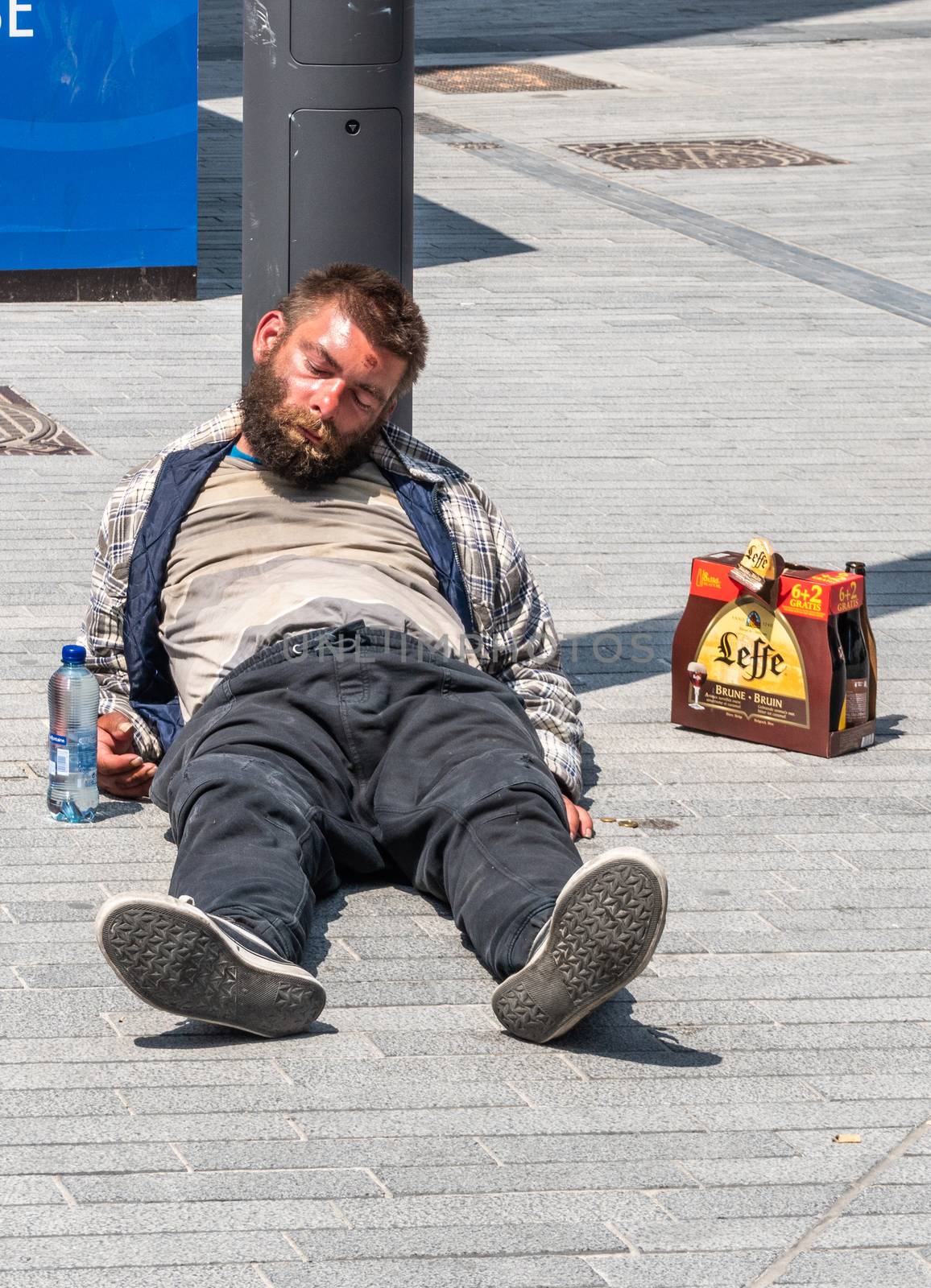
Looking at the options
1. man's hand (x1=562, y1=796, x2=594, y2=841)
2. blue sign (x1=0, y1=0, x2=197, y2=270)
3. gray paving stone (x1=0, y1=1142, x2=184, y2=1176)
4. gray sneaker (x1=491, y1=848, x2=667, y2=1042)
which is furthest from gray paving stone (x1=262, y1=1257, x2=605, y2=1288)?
blue sign (x1=0, y1=0, x2=197, y2=270)

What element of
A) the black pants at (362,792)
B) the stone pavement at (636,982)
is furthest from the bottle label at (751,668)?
the black pants at (362,792)

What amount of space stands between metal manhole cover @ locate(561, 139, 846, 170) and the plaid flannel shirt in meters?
9.44

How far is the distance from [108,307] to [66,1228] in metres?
7.62

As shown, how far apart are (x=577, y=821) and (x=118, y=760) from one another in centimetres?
101

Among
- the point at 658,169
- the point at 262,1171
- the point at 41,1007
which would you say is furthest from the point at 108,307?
the point at 262,1171

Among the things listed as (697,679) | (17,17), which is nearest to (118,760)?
(697,679)

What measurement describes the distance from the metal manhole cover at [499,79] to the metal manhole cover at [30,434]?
9.24 metres

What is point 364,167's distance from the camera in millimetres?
4984

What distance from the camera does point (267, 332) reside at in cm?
466

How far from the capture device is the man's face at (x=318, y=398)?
4.45 m

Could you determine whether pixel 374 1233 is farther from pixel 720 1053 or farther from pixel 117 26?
pixel 117 26

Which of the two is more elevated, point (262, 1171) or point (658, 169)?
point (658, 169)

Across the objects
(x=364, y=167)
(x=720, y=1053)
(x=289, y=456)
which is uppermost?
(x=364, y=167)

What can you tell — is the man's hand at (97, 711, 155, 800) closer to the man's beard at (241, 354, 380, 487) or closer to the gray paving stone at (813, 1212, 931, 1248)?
the man's beard at (241, 354, 380, 487)
